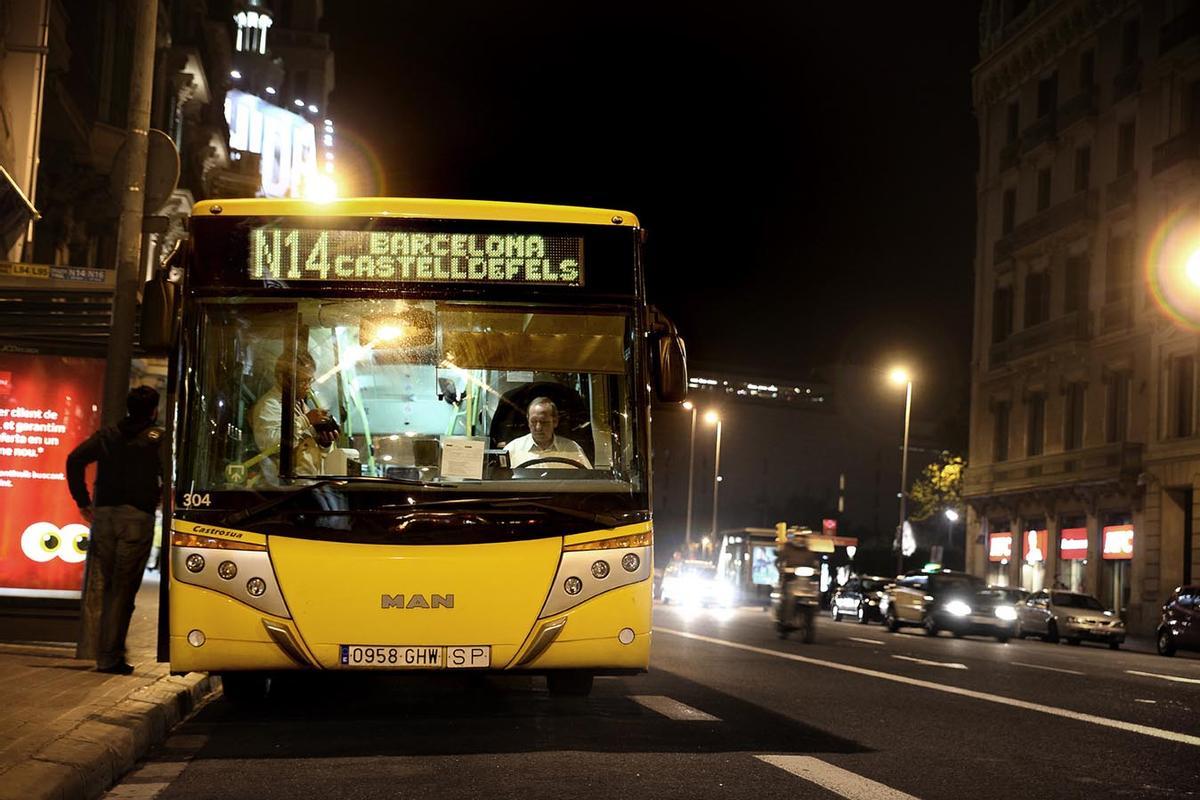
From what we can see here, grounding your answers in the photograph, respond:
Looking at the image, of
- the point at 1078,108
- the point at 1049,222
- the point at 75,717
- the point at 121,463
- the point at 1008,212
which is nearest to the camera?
the point at 75,717

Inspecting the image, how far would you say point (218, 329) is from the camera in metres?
9.83

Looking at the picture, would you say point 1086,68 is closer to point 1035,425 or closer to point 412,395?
point 1035,425

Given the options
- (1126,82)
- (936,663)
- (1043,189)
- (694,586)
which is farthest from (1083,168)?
(936,663)

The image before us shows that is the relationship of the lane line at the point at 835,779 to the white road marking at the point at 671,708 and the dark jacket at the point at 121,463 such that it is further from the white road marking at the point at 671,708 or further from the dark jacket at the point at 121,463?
the dark jacket at the point at 121,463

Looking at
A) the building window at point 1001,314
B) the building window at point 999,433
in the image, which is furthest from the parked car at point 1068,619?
the building window at point 1001,314

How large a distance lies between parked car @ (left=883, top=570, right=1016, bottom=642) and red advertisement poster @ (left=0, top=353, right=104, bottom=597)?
26.9m

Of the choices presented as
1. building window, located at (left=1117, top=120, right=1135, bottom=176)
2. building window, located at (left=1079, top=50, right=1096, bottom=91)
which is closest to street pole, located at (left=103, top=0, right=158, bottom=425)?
building window, located at (left=1117, top=120, right=1135, bottom=176)

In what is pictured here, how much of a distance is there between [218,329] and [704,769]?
3.79 m

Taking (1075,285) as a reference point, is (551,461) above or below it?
below

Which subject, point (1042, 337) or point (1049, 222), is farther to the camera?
point (1042, 337)

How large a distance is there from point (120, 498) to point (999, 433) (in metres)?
45.3

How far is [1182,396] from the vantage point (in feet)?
139

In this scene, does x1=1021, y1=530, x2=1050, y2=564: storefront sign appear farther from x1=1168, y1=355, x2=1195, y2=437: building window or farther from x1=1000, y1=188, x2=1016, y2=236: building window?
x1=1000, y1=188, x2=1016, y2=236: building window

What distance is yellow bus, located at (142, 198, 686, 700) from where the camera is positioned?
941 cm
